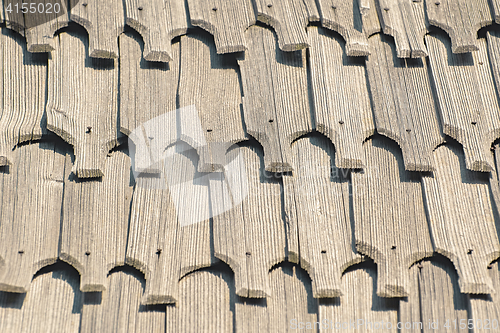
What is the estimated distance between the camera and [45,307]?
61.0 inches

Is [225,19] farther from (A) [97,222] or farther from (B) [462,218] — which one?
(B) [462,218]

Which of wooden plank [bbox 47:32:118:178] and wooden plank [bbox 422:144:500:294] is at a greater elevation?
wooden plank [bbox 47:32:118:178]

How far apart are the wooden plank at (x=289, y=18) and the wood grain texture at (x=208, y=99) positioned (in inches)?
9.4

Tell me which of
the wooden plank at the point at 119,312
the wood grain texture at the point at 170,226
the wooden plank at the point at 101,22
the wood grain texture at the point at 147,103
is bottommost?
the wooden plank at the point at 119,312

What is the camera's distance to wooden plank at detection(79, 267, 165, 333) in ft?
5.04

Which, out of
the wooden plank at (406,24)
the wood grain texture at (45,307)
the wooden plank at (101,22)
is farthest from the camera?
the wooden plank at (406,24)

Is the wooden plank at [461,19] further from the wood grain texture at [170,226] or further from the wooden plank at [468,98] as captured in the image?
the wood grain texture at [170,226]

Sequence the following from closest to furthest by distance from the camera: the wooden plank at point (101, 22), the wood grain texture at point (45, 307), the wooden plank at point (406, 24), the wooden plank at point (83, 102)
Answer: the wood grain texture at point (45, 307), the wooden plank at point (83, 102), the wooden plank at point (101, 22), the wooden plank at point (406, 24)

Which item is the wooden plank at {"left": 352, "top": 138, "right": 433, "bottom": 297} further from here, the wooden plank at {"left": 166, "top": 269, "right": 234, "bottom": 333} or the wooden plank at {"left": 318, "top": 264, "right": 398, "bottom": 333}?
the wooden plank at {"left": 166, "top": 269, "right": 234, "bottom": 333}

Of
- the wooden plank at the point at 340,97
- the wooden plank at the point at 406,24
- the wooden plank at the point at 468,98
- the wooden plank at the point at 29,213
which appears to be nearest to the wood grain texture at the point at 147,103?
the wooden plank at the point at 29,213

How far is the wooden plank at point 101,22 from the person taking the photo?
189 centimetres

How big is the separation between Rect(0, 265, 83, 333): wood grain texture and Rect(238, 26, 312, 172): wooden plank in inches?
32.3

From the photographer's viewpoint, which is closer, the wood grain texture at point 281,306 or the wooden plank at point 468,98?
the wood grain texture at point 281,306

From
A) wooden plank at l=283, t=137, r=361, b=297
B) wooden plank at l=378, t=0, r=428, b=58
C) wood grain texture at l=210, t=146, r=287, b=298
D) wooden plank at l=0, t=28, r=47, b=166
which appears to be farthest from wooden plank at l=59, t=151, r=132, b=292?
wooden plank at l=378, t=0, r=428, b=58
